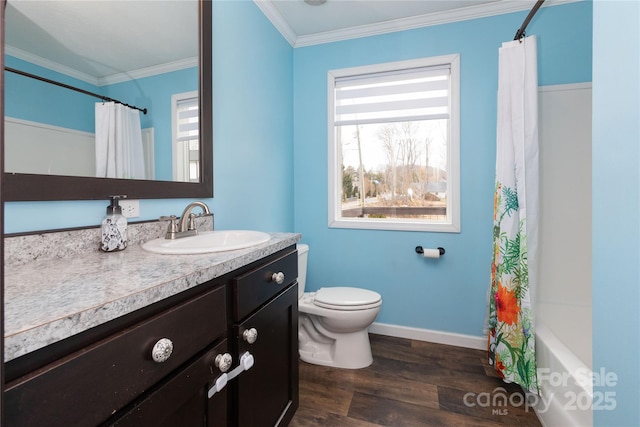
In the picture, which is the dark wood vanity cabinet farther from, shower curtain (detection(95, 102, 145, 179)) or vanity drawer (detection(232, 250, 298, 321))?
shower curtain (detection(95, 102, 145, 179))

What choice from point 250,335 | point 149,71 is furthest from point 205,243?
point 149,71

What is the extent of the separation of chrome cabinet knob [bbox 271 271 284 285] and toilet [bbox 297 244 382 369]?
731 mm

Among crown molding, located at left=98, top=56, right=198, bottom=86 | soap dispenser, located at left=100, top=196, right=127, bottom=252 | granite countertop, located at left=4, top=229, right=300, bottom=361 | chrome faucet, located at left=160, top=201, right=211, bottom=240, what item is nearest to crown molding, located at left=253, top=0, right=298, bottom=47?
crown molding, located at left=98, top=56, right=198, bottom=86

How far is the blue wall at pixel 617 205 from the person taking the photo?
0.62 m

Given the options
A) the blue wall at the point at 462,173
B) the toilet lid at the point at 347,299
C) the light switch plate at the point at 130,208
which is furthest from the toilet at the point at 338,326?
the light switch plate at the point at 130,208

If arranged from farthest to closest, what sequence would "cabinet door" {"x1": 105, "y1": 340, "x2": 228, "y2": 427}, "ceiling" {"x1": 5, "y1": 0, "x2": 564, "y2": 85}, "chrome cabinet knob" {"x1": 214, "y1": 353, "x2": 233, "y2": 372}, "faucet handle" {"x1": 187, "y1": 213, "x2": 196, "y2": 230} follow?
"faucet handle" {"x1": 187, "y1": 213, "x2": 196, "y2": 230} → "ceiling" {"x1": 5, "y1": 0, "x2": 564, "y2": 85} → "chrome cabinet knob" {"x1": 214, "y1": 353, "x2": 233, "y2": 372} → "cabinet door" {"x1": 105, "y1": 340, "x2": 228, "y2": 427}

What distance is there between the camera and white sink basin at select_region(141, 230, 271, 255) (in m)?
0.95

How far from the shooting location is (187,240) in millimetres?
1202

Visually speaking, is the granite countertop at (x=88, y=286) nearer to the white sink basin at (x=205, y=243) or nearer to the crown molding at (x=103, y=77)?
the white sink basin at (x=205, y=243)

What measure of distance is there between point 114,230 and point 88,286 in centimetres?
45

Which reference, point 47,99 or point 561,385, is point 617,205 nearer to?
point 561,385

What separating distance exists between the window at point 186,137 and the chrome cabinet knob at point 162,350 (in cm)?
90

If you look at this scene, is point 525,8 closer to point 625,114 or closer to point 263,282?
point 625,114

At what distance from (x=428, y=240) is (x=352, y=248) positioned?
0.58 m
